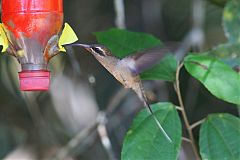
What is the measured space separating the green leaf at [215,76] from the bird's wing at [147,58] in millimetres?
105

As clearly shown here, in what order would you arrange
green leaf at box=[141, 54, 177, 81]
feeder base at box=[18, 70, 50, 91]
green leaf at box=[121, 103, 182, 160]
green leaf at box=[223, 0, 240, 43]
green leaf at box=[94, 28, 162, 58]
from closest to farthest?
feeder base at box=[18, 70, 50, 91] → green leaf at box=[121, 103, 182, 160] → green leaf at box=[141, 54, 177, 81] → green leaf at box=[94, 28, 162, 58] → green leaf at box=[223, 0, 240, 43]

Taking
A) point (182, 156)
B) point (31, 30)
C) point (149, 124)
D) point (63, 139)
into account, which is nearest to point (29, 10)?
point (31, 30)

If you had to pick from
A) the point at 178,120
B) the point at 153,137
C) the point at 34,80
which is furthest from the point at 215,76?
the point at 34,80

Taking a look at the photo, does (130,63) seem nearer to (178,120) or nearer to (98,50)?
(98,50)

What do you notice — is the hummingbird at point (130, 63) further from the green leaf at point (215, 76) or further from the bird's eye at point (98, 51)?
the green leaf at point (215, 76)

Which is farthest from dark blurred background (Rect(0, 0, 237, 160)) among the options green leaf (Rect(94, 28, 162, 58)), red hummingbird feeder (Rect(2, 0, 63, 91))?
red hummingbird feeder (Rect(2, 0, 63, 91))

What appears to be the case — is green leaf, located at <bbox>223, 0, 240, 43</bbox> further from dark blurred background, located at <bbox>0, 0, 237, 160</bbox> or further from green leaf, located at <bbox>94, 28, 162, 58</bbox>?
dark blurred background, located at <bbox>0, 0, 237, 160</bbox>

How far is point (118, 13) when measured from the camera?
141 inches

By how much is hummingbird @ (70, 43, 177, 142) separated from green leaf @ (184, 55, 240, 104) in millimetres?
127

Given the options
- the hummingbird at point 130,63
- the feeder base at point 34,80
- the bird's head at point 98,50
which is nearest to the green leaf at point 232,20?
the hummingbird at point 130,63

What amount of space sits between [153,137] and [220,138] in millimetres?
282

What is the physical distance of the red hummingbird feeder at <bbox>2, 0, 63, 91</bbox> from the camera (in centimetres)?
220

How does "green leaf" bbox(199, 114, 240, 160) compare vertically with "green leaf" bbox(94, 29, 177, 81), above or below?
below

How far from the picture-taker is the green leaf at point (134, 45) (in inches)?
104
